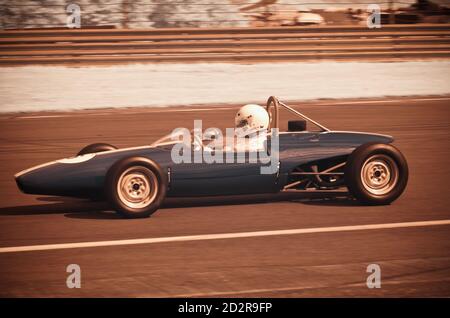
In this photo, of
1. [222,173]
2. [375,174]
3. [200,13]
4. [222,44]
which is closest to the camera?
[222,173]

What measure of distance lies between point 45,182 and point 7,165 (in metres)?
3.35

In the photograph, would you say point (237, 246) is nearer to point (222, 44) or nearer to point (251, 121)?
point (251, 121)

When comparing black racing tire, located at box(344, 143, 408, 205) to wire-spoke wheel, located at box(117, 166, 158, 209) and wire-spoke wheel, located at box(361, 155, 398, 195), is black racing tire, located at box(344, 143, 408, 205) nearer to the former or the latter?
wire-spoke wheel, located at box(361, 155, 398, 195)

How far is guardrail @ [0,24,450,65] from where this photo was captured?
18.0 metres

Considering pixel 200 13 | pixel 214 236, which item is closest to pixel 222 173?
pixel 214 236

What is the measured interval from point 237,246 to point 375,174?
1965 millimetres

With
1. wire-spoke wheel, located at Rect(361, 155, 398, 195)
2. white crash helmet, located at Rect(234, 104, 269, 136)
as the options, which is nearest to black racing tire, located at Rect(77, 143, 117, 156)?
white crash helmet, located at Rect(234, 104, 269, 136)

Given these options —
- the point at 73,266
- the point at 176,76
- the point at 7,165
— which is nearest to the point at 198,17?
the point at 176,76

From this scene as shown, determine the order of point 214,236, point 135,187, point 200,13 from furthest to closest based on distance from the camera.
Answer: point 200,13 < point 135,187 < point 214,236

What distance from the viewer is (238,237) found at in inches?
281

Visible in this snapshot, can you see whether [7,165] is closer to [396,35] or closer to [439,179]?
[439,179]

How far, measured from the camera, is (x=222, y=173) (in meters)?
7.96

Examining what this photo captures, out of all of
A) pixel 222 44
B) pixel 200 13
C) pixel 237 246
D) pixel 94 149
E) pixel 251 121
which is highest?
pixel 200 13

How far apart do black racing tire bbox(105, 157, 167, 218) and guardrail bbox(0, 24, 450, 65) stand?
10516 mm
